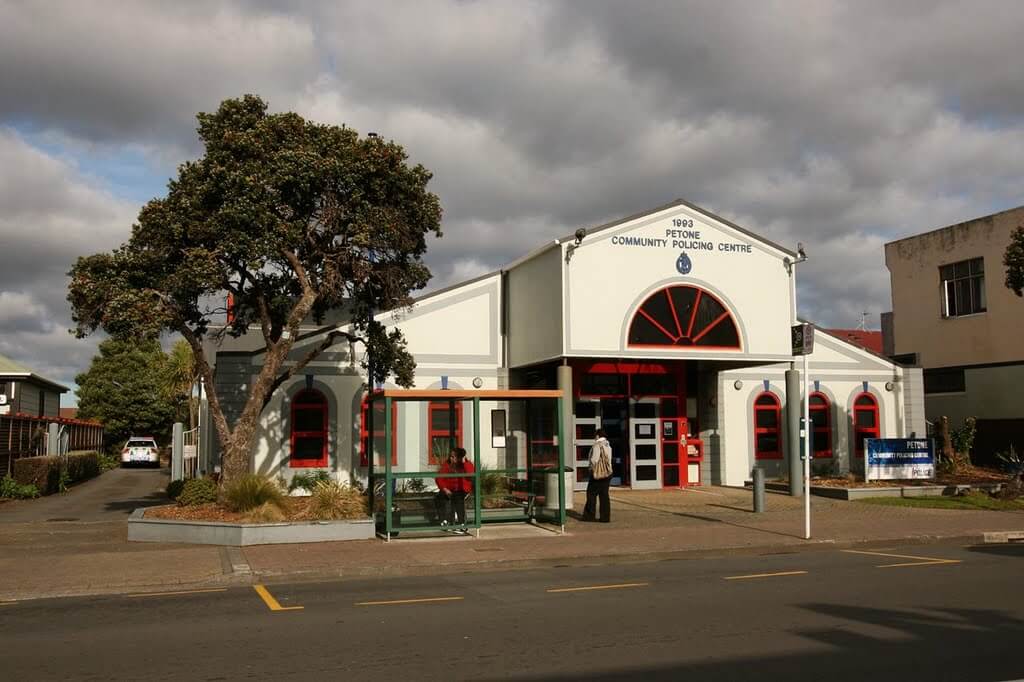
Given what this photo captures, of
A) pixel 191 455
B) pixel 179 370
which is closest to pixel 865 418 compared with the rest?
pixel 191 455

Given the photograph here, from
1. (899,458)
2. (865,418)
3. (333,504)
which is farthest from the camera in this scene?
(865,418)

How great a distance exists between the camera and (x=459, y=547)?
14445 millimetres

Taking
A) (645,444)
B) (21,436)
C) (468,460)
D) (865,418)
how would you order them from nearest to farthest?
1. (468,460)
2. (645,444)
3. (865,418)
4. (21,436)

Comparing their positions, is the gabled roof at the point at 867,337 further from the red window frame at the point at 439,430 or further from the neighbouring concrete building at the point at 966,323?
the red window frame at the point at 439,430

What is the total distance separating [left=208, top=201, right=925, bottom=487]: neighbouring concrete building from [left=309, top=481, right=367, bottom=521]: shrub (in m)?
1.80

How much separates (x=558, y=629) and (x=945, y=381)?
102ft

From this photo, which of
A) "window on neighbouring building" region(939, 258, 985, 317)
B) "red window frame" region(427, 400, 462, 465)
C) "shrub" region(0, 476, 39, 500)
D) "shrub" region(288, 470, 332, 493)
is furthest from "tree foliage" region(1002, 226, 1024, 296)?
"shrub" region(0, 476, 39, 500)

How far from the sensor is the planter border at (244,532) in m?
14.6

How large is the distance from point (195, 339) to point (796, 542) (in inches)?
454

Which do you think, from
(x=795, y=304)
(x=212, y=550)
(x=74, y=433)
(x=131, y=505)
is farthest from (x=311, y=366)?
(x=74, y=433)

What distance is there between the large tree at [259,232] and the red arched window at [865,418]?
15.1m

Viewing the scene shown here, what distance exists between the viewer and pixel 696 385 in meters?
25.3

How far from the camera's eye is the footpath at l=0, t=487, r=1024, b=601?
11.8 m

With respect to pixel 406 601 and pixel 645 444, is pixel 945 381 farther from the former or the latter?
pixel 406 601
